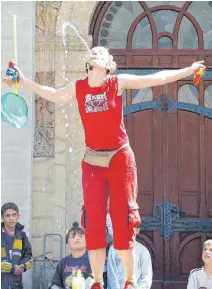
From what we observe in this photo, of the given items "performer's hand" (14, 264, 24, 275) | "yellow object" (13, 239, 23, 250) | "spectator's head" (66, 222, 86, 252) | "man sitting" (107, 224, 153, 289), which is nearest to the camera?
"man sitting" (107, 224, 153, 289)

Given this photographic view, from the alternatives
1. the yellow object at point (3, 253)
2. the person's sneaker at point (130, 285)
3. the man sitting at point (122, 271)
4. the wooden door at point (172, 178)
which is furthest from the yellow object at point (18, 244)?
the person's sneaker at point (130, 285)

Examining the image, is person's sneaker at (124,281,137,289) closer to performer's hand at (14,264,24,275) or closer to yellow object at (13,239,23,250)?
performer's hand at (14,264,24,275)

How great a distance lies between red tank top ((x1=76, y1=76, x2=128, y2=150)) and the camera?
5.91 m

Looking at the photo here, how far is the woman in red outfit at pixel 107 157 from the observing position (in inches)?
233

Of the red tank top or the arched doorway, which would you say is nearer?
the red tank top

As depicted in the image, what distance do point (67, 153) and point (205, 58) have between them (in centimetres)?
192

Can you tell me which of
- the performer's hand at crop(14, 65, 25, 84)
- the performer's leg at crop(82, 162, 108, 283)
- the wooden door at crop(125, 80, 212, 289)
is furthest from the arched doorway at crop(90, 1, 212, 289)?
the performer's hand at crop(14, 65, 25, 84)

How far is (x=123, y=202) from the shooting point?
5.91 m

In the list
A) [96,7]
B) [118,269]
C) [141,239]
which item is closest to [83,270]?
[118,269]

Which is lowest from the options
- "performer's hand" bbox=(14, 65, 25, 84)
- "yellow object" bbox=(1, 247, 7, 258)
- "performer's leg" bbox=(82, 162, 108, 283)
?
"yellow object" bbox=(1, 247, 7, 258)

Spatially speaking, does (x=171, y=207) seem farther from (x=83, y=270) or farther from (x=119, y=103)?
(x=119, y=103)

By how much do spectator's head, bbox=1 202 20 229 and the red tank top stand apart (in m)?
2.79

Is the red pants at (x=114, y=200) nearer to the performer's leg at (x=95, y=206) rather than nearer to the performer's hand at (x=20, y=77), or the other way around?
the performer's leg at (x=95, y=206)

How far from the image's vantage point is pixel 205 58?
9891mm
